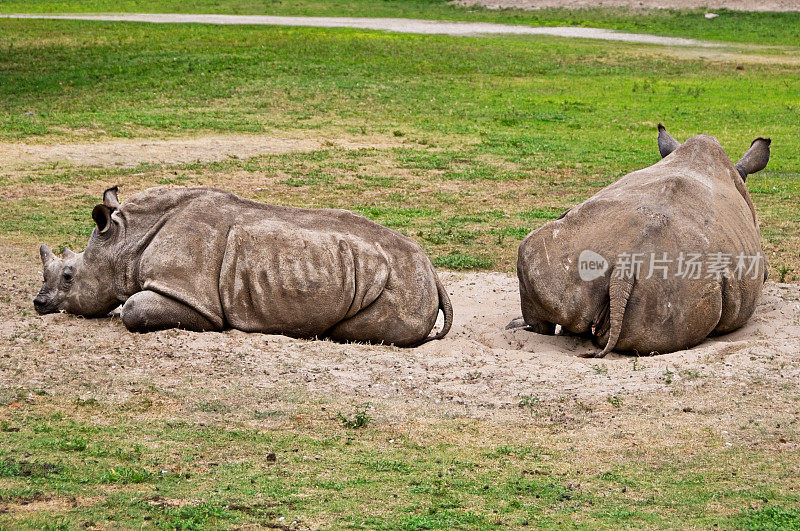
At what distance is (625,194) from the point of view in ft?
33.6

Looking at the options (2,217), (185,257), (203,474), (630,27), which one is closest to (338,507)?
(203,474)

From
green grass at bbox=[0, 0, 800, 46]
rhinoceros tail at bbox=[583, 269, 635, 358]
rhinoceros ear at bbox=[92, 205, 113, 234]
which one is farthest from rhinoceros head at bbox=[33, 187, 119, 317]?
green grass at bbox=[0, 0, 800, 46]

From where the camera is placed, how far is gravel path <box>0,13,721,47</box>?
38375mm

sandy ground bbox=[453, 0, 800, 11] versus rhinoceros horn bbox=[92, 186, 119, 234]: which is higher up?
rhinoceros horn bbox=[92, 186, 119, 234]

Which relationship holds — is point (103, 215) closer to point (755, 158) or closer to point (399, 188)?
point (755, 158)

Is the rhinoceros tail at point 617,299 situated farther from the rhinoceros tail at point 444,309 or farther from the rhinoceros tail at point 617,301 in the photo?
the rhinoceros tail at point 444,309

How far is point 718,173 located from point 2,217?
28.8 ft

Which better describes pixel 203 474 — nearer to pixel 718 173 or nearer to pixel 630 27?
pixel 718 173

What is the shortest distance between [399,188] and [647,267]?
803 centimetres

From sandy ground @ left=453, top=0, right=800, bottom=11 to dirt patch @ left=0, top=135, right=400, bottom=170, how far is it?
2770cm

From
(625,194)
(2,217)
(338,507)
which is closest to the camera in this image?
(338,507)

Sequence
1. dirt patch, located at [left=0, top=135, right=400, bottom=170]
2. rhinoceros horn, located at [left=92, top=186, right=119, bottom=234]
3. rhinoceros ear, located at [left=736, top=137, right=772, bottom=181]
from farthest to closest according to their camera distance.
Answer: dirt patch, located at [left=0, top=135, right=400, bottom=170]
rhinoceros ear, located at [left=736, top=137, right=772, bottom=181]
rhinoceros horn, located at [left=92, top=186, right=119, bottom=234]

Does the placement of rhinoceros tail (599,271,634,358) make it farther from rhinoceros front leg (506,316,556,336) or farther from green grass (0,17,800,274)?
green grass (0,17,800,274)

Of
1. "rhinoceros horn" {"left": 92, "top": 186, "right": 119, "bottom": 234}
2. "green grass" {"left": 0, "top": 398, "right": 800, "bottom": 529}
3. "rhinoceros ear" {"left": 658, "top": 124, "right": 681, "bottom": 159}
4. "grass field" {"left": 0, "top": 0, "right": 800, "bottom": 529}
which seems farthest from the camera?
"rhinoceros ear" {"left": 658, "top": 124, "right": 681, "bottom": 159}
